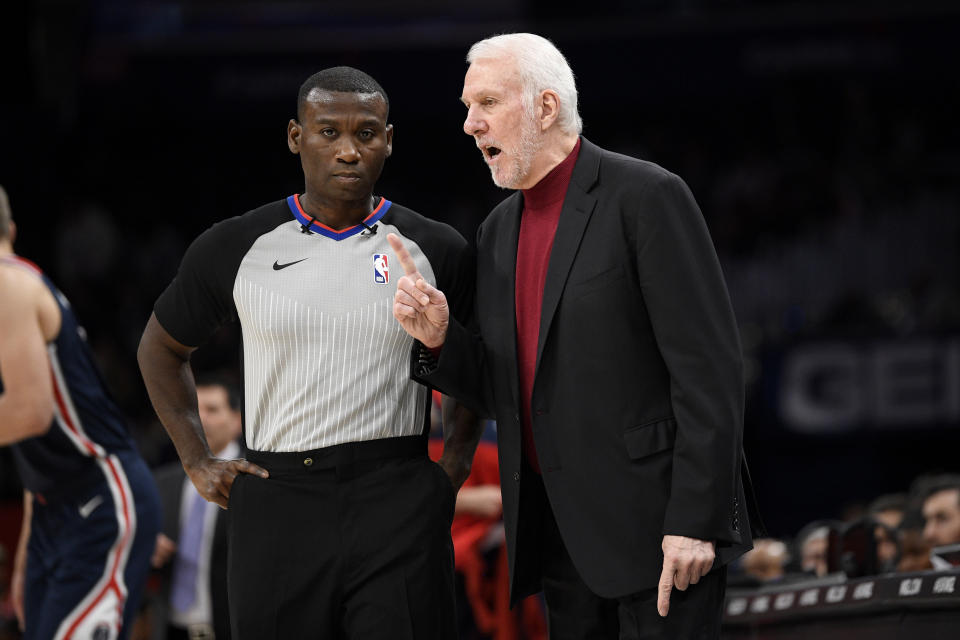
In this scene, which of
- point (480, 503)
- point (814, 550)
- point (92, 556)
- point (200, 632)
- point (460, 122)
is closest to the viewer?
point (92, 556)

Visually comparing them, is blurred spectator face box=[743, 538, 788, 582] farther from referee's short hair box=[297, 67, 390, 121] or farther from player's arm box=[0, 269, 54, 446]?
referee's short hair box=[297, 67, 390, 121]

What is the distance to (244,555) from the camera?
112 inches

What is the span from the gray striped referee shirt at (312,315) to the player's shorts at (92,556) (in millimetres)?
1115

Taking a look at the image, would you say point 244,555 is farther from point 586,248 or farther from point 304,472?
point 586,248

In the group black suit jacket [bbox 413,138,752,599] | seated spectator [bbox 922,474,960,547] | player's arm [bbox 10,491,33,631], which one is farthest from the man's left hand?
seated spectator [bbox 922,474,960,547]

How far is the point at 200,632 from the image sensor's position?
5363 millimetres

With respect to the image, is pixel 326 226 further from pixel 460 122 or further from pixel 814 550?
pixel 460 122

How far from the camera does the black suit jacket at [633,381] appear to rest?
102 inches

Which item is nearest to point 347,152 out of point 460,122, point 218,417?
point 218,417

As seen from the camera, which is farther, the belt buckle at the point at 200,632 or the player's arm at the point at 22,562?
the belt buckle at the point at 200,632

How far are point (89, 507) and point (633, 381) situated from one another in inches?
79.3

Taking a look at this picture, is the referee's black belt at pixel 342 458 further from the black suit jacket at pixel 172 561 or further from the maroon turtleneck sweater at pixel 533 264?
the black suit jacket at pixel 172 561

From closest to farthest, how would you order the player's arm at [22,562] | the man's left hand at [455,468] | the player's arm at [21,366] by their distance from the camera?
the man's left hand at [455,468]
the player's arm at [21,366]
the player's arm at [22,562]

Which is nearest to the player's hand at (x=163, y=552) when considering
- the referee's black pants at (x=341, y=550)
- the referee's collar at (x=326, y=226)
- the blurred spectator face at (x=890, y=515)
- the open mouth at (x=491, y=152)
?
the referee's black pants at (x=341, y=550)
